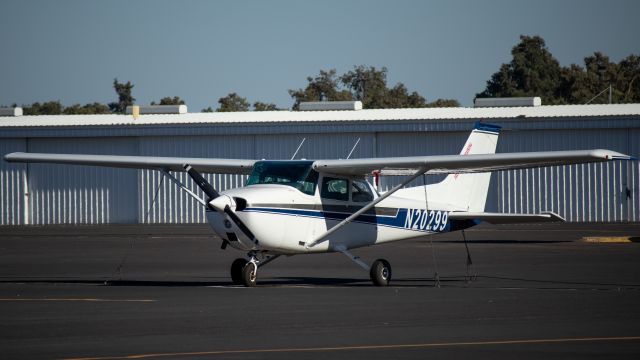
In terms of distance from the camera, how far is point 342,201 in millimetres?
18641

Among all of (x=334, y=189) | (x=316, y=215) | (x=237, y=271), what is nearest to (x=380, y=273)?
(x=316, y=215)

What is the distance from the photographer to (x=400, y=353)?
10422mm

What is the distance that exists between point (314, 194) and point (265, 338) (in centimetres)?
681

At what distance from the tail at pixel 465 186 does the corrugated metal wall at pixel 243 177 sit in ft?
64.7

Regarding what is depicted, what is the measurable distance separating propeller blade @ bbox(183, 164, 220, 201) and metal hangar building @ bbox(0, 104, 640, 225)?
2250cm

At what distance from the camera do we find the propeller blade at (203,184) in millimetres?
17625

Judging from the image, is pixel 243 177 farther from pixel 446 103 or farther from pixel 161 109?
pixel 446 103

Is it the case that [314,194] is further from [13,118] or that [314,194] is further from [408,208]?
[13,118]

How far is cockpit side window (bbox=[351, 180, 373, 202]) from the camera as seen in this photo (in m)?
18.9

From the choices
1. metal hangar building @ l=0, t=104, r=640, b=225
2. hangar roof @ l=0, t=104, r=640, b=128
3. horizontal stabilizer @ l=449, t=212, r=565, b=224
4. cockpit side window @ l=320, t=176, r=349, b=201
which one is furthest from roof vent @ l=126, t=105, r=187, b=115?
cockpit side window @ l=320, t=176, r=349, b=201

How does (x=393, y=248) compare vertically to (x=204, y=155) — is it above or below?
below

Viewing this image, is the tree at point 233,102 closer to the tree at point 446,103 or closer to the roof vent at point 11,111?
the tree at point 446,103

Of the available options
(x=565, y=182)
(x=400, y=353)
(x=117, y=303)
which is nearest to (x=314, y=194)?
(x=117, y=303)

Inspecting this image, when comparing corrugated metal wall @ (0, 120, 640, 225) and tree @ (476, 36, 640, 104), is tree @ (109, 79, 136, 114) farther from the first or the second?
corrugated metal wall @ (0, 120, 640, 225)
